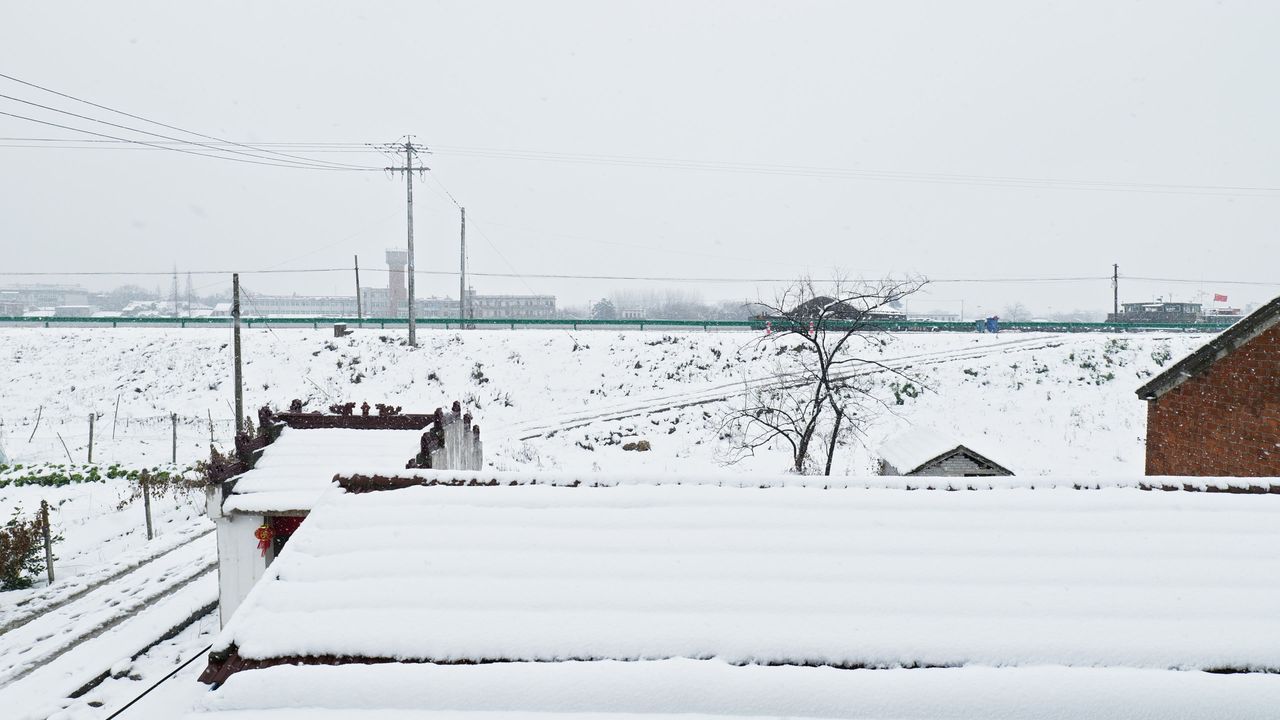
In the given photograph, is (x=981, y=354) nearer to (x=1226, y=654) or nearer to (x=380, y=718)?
(x=1226, y=654)

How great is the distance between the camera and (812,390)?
26.5 m

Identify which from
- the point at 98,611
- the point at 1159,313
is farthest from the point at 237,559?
the point at 1159,313

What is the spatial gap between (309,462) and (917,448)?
1281 centimetres

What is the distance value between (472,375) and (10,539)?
18.5 meters

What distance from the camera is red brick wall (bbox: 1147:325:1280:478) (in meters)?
8.84

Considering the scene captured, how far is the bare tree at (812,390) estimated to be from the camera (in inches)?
740

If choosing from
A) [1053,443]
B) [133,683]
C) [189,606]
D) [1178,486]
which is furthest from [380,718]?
[1053,443]

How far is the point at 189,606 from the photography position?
11219 millimetres

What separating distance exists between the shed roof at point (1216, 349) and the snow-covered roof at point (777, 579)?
219 inches

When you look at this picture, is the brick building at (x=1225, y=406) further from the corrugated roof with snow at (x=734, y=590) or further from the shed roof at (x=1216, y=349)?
the corrugated roof with snow at (x=734, y=590)

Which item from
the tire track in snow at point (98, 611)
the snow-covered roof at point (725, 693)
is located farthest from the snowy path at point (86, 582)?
the snow-covered roof at point (725, 693)

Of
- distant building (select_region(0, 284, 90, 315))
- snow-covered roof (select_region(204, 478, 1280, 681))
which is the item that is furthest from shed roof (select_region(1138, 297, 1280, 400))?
distant building (select_region(0, 284, 90, 315))

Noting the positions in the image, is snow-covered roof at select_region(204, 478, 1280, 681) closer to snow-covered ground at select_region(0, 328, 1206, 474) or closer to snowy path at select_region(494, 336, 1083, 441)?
snow-covered ground at select_region(0, 328, 1206, 474)

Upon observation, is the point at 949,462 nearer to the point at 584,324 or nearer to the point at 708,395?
the point at 708,395
